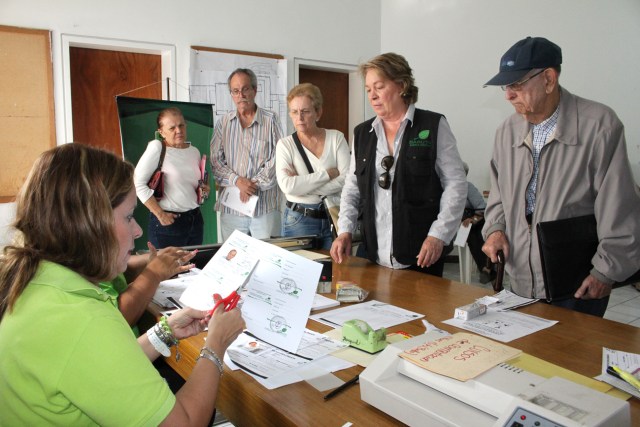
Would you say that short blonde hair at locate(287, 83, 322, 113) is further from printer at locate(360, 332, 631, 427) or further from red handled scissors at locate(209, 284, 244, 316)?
printer at locate(360, 332, 631, 427)

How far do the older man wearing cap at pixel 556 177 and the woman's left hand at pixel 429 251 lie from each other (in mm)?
197

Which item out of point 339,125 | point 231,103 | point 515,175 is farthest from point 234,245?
point 339,125

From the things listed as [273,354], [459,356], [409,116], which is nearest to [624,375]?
[459,356]

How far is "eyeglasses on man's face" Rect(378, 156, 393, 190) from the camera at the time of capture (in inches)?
85.7

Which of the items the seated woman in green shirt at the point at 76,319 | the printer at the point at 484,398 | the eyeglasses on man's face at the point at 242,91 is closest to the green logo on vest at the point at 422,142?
the printer at the point at 484,398

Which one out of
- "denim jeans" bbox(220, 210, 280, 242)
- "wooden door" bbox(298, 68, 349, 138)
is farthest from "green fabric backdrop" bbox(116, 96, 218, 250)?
"wooden door" bbox(298, 68, 349, 138)

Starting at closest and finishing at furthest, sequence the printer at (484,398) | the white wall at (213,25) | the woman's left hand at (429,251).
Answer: the printer at (484,398) → the woman's left hand at (429,251) → the white wall at (213,25)

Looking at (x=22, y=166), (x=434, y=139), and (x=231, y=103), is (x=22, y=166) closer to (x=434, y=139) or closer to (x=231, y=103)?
(x=231, y=103)

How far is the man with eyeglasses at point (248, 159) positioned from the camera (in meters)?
3.52

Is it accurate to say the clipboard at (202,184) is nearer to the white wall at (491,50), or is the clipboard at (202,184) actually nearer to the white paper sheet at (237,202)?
the white paper sheet at (237,202)

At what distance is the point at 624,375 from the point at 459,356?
36 centimetres

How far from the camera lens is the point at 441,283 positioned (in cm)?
191

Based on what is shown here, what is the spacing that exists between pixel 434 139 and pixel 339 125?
4.19 m

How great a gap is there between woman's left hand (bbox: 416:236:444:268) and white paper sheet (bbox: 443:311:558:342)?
49 cm
